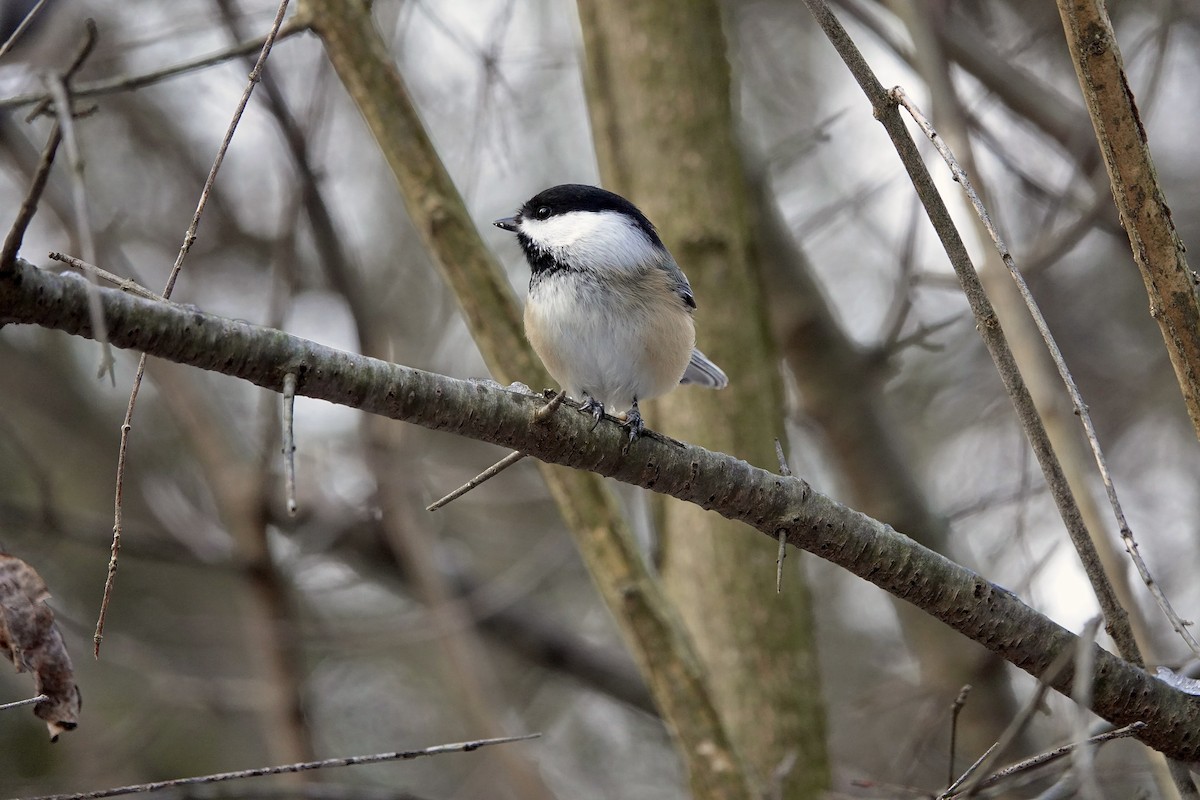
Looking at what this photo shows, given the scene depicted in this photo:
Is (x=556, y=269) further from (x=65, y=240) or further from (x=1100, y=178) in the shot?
(x=65, y=240)

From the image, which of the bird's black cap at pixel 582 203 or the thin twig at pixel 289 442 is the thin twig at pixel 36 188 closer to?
the thin twig at pixel 289 442

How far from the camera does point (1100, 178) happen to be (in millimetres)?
3666

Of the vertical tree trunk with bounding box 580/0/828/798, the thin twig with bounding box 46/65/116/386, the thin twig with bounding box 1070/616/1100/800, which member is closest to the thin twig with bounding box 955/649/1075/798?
the thin twig with bounding box 1070/616/1100/800

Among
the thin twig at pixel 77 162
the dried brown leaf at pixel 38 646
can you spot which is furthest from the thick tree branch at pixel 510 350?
the thin twig at pixel 77 162

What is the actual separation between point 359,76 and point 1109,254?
179 inches

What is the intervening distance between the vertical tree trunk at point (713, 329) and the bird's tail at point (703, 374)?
27cm

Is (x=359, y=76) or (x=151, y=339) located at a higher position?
(x=359, y=76)

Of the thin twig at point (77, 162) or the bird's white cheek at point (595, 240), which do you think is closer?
the thin twig at point (77, 162)

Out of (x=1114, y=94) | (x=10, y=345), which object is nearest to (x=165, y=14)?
(x=10, y=345)

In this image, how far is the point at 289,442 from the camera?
123 cm

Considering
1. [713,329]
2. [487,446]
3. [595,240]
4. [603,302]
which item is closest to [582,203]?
[595,240]

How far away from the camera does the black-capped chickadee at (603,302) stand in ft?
9.04

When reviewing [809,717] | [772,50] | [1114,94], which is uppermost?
[772,50]

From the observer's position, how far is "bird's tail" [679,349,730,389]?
10.6ft
